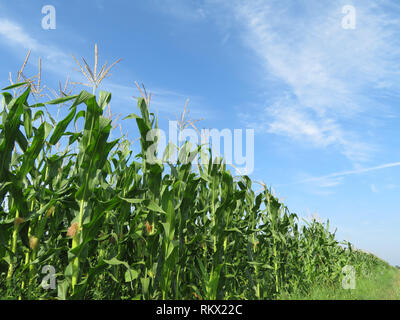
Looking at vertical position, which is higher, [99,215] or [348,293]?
[99,215]

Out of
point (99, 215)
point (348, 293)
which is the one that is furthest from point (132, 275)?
point (348, 293)

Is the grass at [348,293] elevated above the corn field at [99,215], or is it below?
below

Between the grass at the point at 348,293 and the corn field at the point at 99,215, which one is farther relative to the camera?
the grass at the point at 348,293

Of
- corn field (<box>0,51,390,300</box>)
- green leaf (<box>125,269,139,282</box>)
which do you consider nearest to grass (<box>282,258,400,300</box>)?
corn field (<box>0,51,390,300</box>)

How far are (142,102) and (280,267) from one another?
4176 mm

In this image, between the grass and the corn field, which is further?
the grass

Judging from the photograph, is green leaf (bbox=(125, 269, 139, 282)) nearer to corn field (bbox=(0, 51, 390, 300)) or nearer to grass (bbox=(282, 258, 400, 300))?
corn field (bbox=(0, 51, 390, 300))

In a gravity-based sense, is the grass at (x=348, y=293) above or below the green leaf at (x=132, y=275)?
below

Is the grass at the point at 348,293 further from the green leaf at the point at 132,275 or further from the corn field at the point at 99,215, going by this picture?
the green leaf at the point at 132,275

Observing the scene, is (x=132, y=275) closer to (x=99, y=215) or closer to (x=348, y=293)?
(x=99, y=215)

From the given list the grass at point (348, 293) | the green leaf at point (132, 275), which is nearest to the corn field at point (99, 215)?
the green leaf at point (132, 275)
